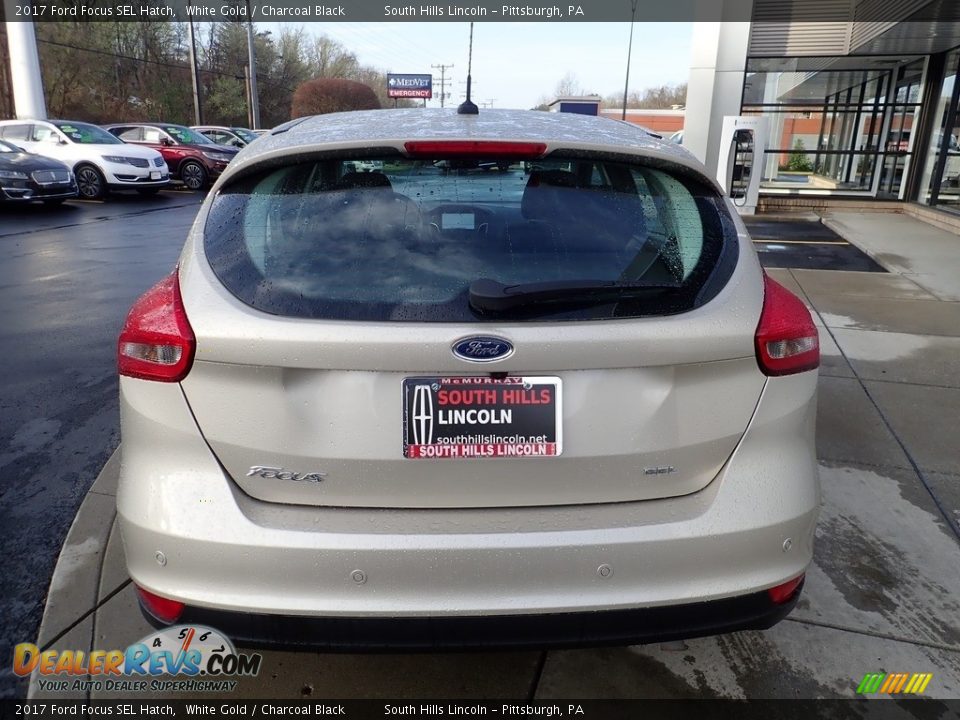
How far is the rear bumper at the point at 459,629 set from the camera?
1762 mm

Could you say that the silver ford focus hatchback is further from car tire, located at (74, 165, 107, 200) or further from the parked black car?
car tire, located at (74, 165, 107, 200)

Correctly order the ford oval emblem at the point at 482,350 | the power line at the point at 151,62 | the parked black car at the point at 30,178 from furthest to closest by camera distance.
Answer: the power line at the point at 151,62 < the parked black car at the point at 30,178 < the ford oval emblem at the point at 482,350

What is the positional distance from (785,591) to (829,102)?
17879 mm

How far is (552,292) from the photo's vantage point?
1784mm

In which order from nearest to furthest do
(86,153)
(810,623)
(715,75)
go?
1. (810,623)
2. (715,75)
3. (86,153)

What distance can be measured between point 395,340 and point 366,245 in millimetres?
353

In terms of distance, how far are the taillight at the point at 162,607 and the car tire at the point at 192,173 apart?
21.1 metres

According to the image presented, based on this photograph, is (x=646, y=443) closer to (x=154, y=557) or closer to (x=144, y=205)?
(x=154, y=557)

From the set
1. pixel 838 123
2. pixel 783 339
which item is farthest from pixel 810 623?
pixel 838 123

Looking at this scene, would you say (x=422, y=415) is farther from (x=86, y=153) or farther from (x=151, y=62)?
(x=151, y=62)

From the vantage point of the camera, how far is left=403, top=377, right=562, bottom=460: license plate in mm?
1731

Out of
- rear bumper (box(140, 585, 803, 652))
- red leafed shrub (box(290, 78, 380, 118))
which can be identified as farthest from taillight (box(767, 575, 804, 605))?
red leafed shrub (box(290, 78, 380, 118))

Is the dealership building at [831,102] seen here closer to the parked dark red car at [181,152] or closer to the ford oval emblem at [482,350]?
the parked dark red car at [181,152]

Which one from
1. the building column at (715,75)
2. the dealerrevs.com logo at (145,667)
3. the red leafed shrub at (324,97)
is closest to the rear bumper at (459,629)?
the dealerrevs.com logo at (145,667)
